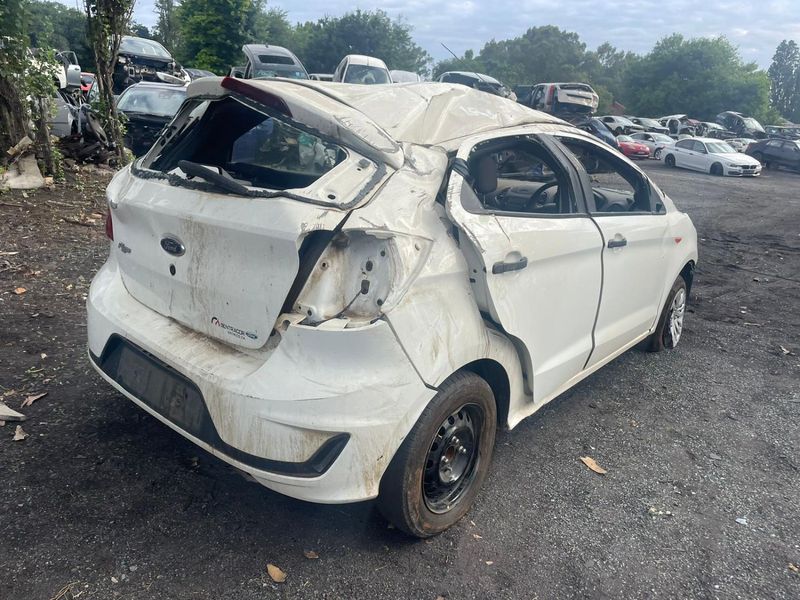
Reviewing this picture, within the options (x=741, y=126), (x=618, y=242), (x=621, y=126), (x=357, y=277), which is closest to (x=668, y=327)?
(x=618, y=242)

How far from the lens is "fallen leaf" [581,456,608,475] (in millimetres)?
3311

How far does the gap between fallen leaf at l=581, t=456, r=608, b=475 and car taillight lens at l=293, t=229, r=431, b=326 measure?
1.72m

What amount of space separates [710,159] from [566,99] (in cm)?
579

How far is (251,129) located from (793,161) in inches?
1160

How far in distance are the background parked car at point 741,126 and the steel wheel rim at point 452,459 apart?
43.8 m

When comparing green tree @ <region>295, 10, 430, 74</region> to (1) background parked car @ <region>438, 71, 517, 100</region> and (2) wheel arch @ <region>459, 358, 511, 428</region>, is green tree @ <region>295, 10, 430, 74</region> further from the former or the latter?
(2) wheel arch @ <region>459, 358, 511, 428</region>

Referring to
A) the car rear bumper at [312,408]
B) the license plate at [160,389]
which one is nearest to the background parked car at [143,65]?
the license plate at [160,389]

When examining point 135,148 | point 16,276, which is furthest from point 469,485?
point 135,148

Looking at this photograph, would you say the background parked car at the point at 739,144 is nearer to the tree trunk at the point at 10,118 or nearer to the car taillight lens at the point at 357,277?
the tree trunk at the point at 10,118

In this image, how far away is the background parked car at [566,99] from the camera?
24.2 meters

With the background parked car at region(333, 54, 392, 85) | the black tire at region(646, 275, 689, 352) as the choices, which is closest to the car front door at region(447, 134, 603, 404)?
the black tire at region(646, 275, 689, 352)

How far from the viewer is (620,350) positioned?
4035mm

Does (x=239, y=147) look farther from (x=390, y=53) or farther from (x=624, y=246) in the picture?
(x=390, y=53)

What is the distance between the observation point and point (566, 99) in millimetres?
24297
